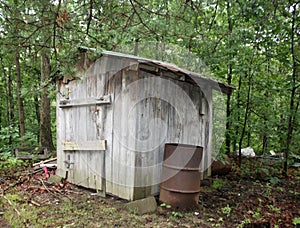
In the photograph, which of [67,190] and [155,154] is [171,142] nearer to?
[155,154]

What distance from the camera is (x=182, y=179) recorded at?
4.19 metres

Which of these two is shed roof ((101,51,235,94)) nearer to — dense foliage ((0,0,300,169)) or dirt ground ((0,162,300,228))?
dense foliage ((0,0,300,169))

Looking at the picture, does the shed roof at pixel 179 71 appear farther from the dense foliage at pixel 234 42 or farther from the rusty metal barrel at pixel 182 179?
the rusty metal barrel at pixel 182 179

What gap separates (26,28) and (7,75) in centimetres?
876

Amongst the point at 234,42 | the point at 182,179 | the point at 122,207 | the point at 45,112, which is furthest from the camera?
the point at 45,112

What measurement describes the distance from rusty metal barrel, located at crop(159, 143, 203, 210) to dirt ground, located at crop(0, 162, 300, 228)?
171 mm

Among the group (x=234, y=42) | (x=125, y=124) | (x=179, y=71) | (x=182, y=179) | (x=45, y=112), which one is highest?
(x=234, y=42)

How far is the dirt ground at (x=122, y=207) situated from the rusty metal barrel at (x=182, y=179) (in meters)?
0.17

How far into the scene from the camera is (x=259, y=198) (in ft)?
16.2

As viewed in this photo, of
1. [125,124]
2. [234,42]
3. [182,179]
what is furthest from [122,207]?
[234,42]

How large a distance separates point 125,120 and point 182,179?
1450mm

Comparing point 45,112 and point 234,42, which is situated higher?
point 234,42

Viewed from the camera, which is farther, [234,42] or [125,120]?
[234,42]

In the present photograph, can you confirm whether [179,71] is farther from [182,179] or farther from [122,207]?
[122,207]
